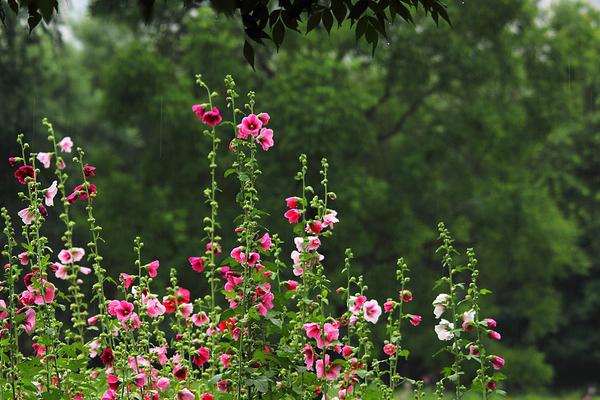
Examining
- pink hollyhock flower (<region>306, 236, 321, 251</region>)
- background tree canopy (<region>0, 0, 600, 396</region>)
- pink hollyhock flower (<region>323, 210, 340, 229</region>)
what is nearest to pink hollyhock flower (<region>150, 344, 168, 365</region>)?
pink hollyhock flower (<region>306, 236, 321, 251</region>)

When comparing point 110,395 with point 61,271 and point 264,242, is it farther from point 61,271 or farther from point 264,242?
point 264,242

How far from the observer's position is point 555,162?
87.9 feet

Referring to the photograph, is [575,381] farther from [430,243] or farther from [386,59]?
[386,59]

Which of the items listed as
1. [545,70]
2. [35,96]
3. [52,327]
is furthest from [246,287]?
[545,70]

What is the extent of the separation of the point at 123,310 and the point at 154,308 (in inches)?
7.3

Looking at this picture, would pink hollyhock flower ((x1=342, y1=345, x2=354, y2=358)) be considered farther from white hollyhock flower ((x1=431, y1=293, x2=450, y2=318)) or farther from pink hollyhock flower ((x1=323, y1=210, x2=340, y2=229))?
pink hollyhock flower ((x1=323, y1=210, x2=340, y2=229))

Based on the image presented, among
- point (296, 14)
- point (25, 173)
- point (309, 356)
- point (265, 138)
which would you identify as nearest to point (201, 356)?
point (309, 356)

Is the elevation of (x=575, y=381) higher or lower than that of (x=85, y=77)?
lower

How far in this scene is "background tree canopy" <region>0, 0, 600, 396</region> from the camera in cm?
1994

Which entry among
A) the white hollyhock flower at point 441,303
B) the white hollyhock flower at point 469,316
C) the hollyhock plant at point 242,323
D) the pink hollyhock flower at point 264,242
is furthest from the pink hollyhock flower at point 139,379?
the white hollyhock flower at point 469,316

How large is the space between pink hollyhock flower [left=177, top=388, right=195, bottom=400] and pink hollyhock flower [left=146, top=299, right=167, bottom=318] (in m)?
0.40

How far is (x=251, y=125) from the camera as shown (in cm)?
450

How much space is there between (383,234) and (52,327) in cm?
1793

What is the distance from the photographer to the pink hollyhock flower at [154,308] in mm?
4523
